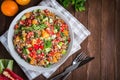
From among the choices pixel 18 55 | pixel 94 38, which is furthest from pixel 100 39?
pixel 18 55

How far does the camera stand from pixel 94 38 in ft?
5.06

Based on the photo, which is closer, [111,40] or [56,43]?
[56,43]

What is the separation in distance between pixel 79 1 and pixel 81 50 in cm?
23

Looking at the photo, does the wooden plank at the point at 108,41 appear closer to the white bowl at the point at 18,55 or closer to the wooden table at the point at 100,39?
the wooden table at the point at 100,39

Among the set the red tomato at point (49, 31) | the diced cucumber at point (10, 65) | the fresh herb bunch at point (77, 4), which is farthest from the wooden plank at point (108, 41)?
the diced cucumber at point (10, 65)

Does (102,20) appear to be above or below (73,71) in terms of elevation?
above

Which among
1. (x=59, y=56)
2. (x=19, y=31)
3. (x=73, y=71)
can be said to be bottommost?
(x=73, y=71)

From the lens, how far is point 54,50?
1399mm

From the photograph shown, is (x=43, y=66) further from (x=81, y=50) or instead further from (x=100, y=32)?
(x=100, y=32)

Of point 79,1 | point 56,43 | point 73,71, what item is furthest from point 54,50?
point 79,1

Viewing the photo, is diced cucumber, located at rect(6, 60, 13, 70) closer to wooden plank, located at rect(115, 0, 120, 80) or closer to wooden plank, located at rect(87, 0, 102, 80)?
wooden plank, located at rect(87, 0, 102, 80)

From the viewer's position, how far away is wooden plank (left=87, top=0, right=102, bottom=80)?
1526mm

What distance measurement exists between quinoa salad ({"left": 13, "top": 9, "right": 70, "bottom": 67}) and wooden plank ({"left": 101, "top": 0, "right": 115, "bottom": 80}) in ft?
0.68

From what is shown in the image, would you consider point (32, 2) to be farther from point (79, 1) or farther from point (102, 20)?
point (102, 20)
